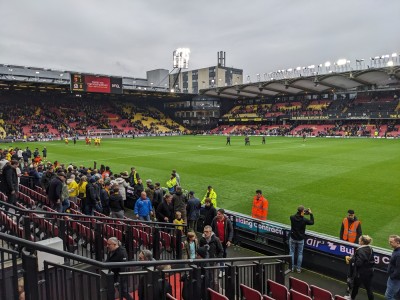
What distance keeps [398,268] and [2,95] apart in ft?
230

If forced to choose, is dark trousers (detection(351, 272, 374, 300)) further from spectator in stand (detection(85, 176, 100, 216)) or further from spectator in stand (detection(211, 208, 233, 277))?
spectator in stand (detection(85, 176, 100, 216))

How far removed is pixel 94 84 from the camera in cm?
5184

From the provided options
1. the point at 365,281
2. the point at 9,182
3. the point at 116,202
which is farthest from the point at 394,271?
the point at 9,182

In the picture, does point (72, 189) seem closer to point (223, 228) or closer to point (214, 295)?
point (223, 228)

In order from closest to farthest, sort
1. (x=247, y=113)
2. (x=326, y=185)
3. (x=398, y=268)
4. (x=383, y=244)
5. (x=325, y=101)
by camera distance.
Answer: (x=398, y=268) → (x=383, y=244) → (x=326, y=185) → (x=325, y=101) → (x=247, y=113)

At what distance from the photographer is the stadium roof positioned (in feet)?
164

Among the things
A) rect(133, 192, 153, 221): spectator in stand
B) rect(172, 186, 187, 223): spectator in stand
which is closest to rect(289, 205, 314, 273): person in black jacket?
rect(172, 186, 187, 223): spectator in stand

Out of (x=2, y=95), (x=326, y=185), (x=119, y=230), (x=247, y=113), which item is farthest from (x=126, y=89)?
(x=119, y=230)

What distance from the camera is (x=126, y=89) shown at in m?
62.5

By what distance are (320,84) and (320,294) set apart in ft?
189

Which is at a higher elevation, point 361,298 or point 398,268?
point 398,268

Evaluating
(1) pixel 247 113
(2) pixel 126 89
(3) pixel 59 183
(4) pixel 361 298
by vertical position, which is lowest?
(4) pixel 361 298

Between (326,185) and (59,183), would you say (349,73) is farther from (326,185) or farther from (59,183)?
(59,183)

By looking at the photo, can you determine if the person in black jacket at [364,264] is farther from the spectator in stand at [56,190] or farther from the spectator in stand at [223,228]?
the spectator in stand at [56,190]
